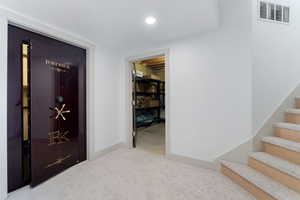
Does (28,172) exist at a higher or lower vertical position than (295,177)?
lower

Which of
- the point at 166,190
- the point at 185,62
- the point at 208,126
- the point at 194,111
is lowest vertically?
the point at 166,190

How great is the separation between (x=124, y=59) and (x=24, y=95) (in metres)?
1.88

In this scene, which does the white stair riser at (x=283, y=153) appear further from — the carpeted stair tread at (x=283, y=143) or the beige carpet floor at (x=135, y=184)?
the beige carpet floor at (x=135, y=184)

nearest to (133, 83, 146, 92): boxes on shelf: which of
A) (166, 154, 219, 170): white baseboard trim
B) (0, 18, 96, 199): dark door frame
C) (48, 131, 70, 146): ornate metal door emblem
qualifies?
(0, 18, 96, 199): dark door frame

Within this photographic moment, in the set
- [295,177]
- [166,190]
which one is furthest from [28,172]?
[295,177]

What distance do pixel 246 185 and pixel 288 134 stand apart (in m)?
0.91

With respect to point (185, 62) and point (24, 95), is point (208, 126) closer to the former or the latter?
point (185, 62)

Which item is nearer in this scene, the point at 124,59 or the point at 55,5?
the point at 55,5

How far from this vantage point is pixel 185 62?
7.89ft

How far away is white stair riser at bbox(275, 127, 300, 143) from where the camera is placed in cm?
174

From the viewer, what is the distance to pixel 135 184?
1817 millimetres

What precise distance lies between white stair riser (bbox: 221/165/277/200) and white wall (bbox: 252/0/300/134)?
2.14 ft

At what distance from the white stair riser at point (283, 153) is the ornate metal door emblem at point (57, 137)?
2951 mm

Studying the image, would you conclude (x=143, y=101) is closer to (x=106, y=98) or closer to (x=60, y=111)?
(x=106, y=98)
